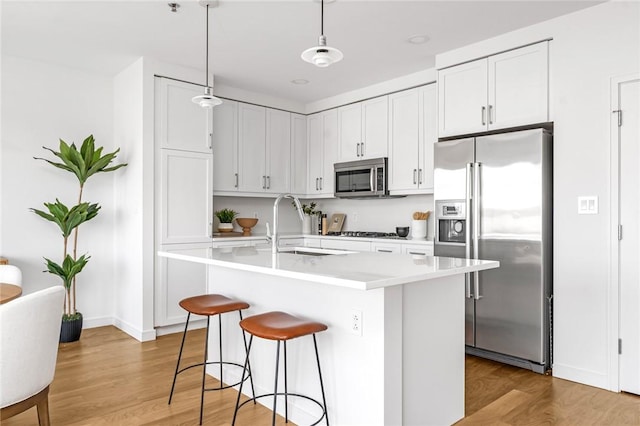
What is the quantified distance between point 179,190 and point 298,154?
181 centimetres

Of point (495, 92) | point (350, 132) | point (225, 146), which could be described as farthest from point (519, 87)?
point (225, 146)

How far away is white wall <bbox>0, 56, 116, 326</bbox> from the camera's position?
3988 millimetres

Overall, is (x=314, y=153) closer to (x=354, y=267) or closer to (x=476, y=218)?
(x=476, y=218)

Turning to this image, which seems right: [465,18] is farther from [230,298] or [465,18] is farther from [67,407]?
[67,407]

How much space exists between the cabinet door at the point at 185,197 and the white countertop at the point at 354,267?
1.54 m

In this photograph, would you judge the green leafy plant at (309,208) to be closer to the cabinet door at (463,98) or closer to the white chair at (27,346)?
the cabinet door at (463,98)

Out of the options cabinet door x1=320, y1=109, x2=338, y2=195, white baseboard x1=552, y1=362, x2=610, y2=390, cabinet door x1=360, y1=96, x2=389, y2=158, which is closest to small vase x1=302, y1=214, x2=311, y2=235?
cabinet door x1=320, y1=109, x2=338, y2=195

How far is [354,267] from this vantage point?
6.77ft

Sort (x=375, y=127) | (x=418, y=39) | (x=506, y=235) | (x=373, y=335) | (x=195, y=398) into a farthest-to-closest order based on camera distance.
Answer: (x=375, y=127)
(x=418, y=39)
(x=506, y=235)
(x=195, y=398)
(x=373, y=335)

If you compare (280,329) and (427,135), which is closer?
(280,329)

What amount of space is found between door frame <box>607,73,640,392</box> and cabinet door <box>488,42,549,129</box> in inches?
18.4

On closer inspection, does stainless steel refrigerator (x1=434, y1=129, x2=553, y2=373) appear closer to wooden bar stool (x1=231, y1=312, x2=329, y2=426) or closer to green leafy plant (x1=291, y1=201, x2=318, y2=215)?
wooden bar stool (x1=231, y1=312, x2=329, y2=426)

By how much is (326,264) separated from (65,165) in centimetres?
302

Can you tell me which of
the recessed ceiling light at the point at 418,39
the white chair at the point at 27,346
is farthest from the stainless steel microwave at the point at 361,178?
the white chair at the point at 27,346
